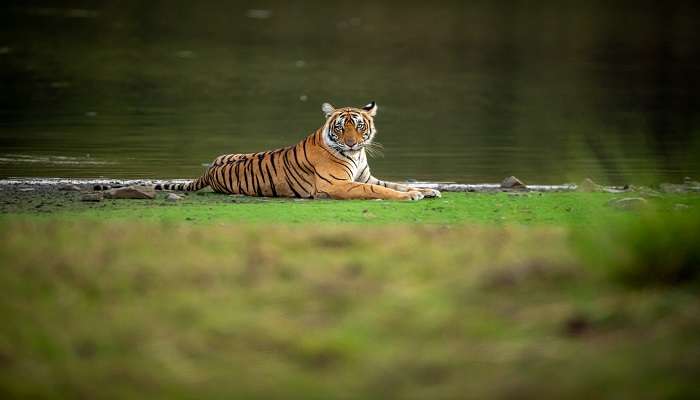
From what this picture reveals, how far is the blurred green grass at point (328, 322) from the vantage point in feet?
16.4

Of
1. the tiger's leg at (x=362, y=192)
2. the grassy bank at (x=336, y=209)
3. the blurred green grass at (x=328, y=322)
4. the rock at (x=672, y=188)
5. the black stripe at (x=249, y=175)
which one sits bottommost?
the blurred green grass at (x=328, y=322)

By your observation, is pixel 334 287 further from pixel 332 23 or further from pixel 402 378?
pixel 332 23

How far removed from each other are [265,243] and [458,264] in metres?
1.10

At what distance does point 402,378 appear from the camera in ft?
16.4

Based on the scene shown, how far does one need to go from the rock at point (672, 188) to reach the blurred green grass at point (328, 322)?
4486 millimetres

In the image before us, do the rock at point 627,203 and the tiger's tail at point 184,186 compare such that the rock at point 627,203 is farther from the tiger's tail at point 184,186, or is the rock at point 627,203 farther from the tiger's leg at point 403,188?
the tiger's tail at point 184,186

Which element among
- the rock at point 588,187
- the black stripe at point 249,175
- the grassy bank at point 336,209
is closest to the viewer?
the grassy bank at point 336,209

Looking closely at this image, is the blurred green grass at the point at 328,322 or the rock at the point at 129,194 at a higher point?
the rock at the point at 129,194

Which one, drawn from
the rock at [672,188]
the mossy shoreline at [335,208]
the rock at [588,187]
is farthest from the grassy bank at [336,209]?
the rock at [672,188]

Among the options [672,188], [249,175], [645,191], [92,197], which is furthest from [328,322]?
[672,188]

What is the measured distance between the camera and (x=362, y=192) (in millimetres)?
10727

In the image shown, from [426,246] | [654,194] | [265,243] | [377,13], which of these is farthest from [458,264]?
[377,13]

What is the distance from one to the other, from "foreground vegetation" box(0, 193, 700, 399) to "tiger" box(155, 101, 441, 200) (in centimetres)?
321

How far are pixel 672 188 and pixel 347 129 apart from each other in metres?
2.92
